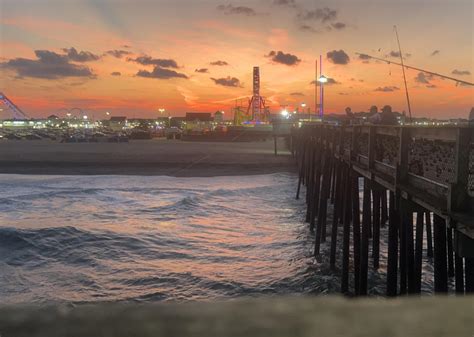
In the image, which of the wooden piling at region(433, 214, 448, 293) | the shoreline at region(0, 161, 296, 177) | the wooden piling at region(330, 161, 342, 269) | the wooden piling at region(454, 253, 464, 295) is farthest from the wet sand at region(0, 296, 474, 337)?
the shoreline at region(0, 161, 296, 177)

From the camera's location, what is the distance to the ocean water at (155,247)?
10.3 m

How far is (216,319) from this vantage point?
40.7 inches

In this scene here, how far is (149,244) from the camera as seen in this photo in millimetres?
14727

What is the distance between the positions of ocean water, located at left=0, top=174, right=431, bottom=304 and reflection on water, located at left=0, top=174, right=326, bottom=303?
0.03m

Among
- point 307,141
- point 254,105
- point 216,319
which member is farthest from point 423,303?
point 254,105

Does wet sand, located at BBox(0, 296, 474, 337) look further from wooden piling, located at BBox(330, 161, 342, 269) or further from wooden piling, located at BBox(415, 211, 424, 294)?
wooden piling, located at BBox(330, 161, 342, 269)

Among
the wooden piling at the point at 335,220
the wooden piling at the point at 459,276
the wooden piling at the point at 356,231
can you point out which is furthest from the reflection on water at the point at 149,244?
the wooden piling at the point at 459,276

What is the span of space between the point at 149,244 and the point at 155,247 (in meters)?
0.46

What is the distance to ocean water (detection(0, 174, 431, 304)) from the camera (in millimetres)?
10344

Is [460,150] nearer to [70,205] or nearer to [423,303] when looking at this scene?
[423,303]

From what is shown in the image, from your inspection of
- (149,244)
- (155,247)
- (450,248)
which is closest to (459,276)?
(450,248)

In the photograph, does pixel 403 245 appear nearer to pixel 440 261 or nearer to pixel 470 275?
pixel 440 261

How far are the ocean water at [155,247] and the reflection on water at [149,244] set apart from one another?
0.03 m

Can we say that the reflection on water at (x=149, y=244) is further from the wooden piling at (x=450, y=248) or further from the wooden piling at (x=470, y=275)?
the wooden piling at (x=470, y=275)
